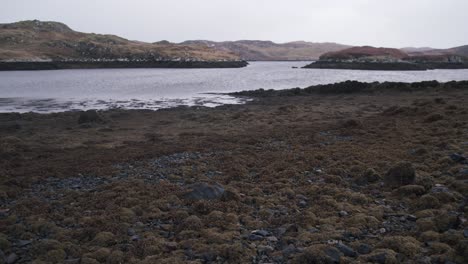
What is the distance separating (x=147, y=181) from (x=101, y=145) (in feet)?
33.6

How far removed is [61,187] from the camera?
53.1 ft

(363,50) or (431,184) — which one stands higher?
(363,50)

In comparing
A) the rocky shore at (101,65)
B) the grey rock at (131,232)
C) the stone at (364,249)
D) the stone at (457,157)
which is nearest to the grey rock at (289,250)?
the stone at (364,249)

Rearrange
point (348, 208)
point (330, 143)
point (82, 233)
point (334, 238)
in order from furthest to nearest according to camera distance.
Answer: point (330, 143) < point (348, 208) < point (82, 233) < point (334, 238)

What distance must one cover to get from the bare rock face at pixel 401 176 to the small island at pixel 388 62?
5585 inches

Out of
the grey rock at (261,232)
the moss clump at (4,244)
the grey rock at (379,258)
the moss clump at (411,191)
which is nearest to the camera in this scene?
the grey rock at (379,258)

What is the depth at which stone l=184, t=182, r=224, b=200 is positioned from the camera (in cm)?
1383

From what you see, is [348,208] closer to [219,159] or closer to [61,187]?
[219,159]

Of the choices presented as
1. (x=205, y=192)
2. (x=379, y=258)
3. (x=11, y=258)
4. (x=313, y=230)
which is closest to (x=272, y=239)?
(x=313, y=230)

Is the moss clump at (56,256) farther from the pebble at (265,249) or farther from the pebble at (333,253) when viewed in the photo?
the pebble at (333,253)

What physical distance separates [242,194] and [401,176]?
6.03 metres

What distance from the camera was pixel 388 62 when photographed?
154m

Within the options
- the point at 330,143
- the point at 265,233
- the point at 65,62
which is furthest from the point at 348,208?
the point at 65,62

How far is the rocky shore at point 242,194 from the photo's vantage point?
986 centimetres
